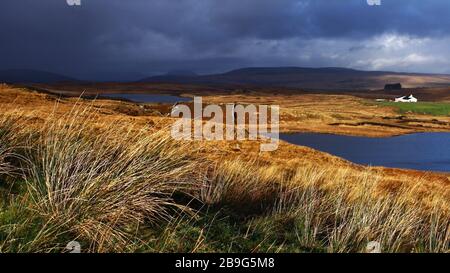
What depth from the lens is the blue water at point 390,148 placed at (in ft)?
162

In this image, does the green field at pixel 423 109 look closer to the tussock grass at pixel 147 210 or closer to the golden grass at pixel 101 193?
the tussock grass at pixel 147 210

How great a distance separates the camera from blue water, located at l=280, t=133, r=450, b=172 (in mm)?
49481

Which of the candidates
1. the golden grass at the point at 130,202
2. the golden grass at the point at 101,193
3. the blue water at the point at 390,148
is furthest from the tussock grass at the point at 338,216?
the blue water at the point at 390,148

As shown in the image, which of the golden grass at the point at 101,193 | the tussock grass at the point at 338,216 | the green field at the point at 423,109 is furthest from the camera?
the green field at the point at 423,109

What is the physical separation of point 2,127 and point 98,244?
4.18m

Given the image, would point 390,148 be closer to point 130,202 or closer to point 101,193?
point 130,202

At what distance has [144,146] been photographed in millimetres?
7367

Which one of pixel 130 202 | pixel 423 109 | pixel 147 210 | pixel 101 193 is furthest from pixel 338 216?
pixel 423 109

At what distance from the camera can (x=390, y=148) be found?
60469 mm

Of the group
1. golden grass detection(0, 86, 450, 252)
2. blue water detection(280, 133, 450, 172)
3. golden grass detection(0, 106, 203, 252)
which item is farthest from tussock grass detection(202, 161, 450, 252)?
blue water detection(280, 133, 450, 172)

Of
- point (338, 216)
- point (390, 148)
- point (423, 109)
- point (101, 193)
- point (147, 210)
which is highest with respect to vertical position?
point (101, 193)

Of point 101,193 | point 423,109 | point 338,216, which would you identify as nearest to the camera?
point 101,193
